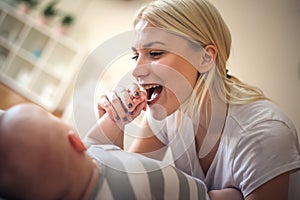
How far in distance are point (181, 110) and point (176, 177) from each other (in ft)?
1.13

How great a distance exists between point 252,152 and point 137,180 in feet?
0.99

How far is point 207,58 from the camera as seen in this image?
842 millimetres

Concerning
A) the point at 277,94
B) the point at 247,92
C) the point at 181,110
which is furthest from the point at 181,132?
the point at 277,94

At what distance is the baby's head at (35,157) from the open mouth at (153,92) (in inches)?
14.5

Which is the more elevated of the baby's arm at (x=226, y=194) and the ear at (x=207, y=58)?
the ear at (x=207, y=58)

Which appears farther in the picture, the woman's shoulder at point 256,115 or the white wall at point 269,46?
the white wall at point 269,46

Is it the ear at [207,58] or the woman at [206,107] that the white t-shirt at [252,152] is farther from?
the ear at [207,58]

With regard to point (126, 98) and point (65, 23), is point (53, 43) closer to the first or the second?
point (65, 23)

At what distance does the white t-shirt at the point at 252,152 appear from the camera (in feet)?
2.27

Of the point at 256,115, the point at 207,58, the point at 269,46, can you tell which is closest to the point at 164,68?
the point at 207,58

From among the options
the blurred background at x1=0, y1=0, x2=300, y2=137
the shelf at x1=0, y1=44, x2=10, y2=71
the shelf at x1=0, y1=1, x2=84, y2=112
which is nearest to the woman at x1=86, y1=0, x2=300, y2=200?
the blurred background at x1=0, y1=0, x2=300, y2=137

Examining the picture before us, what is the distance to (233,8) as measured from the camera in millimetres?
1447

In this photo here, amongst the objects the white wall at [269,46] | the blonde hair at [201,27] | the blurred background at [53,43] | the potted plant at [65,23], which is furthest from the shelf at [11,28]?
the blonde hair at [201,27]

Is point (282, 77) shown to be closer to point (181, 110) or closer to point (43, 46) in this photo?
point (181, 110)
